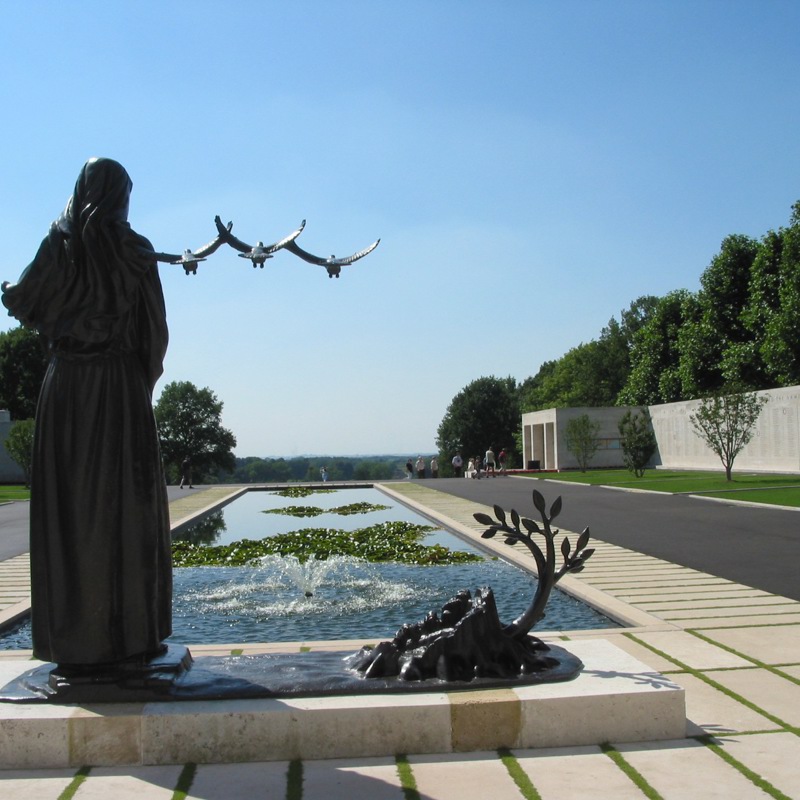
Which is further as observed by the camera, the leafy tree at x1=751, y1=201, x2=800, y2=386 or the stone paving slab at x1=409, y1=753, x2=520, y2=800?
the leafy tree at x1=751, y1=201, x2=800, y2=386

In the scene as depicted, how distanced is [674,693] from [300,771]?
1.77 meters

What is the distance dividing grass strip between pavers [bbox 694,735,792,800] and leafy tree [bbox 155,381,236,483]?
68.4m

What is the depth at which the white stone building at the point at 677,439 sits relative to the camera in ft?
103

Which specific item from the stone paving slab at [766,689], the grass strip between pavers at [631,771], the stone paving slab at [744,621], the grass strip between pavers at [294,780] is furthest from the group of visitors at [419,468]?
the grass strip between pavers at [294,780]

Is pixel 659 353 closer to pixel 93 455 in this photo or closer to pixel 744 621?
pixel 744 621

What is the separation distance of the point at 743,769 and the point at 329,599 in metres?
6.08

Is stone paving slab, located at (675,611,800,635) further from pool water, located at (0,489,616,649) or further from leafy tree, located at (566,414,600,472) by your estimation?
leafy tree, located at (566,414,600,472)

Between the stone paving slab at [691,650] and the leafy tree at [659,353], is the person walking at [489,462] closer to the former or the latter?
the leafy tree at [659,353]

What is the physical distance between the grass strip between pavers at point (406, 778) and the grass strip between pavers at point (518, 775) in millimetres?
421

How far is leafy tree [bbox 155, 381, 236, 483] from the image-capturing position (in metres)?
71.1

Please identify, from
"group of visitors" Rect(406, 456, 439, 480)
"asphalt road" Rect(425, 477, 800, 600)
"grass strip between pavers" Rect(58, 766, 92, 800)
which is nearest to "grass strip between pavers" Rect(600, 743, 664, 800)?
"grass strip between pavers" Rect(58, 766, 92, 800)

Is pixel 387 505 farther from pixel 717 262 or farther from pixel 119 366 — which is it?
pixel 717 262

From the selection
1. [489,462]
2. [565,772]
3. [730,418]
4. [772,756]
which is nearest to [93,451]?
[565,772]

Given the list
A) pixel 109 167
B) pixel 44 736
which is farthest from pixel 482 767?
pixel 109 167
